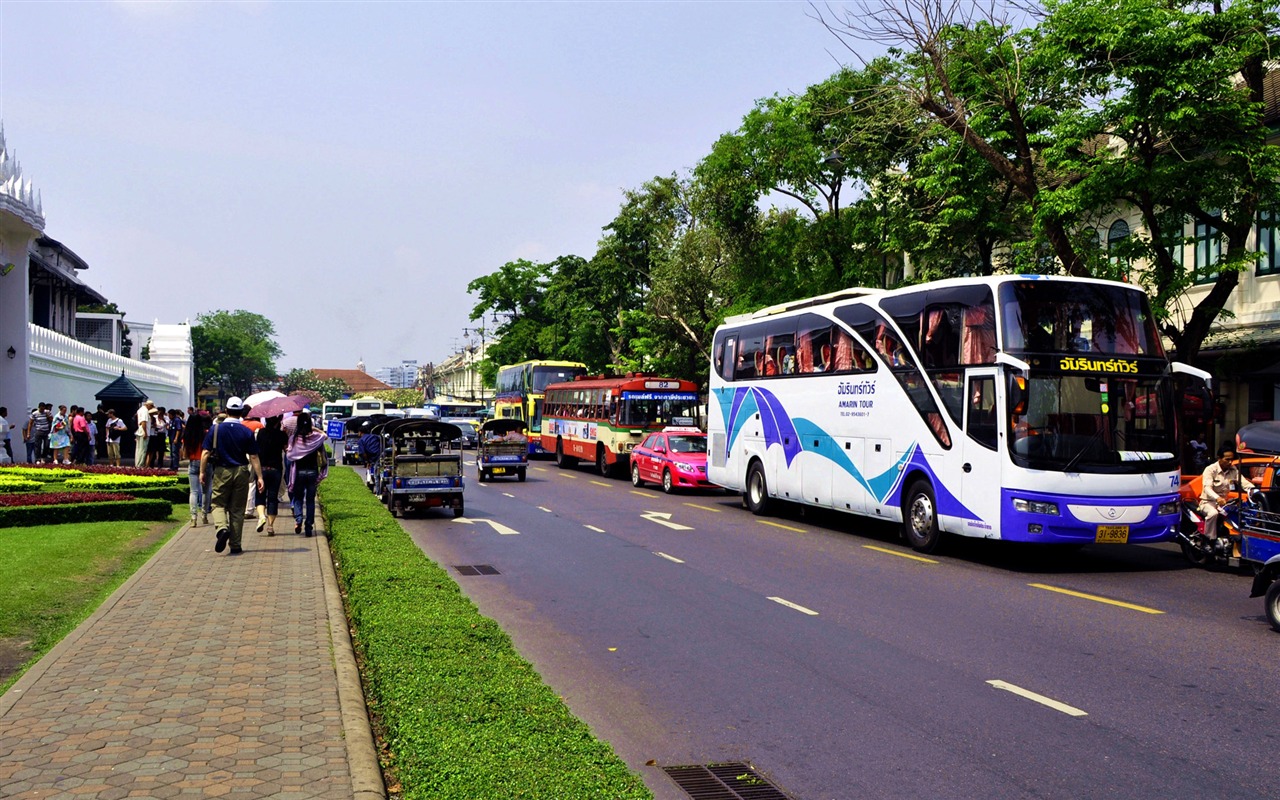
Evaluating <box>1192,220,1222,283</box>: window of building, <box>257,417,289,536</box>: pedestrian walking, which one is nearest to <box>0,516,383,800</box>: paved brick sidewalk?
<box>257,417,289,536</box>: pedestrian walking

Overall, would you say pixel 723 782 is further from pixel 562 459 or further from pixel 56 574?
pixel 562 459

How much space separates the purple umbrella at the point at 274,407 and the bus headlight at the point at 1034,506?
1085 centimetres

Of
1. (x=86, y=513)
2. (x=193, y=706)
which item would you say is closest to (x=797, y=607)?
(x=193, y=706)

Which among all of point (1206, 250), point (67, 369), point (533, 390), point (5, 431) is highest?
point (1206, 250)

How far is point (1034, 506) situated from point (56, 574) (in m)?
11.7

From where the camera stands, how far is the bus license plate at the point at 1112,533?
13.6 m

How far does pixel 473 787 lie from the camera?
5016mm

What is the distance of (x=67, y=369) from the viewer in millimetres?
32406

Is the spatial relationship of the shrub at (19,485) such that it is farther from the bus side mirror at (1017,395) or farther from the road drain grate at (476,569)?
the bus side mirror at (1017,395)

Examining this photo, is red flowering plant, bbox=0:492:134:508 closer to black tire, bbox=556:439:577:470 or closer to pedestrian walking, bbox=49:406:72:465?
pedestrian walking, bbox=49:406:72:465

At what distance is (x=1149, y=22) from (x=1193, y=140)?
2285 mm

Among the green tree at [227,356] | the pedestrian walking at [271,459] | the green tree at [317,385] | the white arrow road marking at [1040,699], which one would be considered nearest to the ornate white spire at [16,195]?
the pedestrian walking at [271,459]

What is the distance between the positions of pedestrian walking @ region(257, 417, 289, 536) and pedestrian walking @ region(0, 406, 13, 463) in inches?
485

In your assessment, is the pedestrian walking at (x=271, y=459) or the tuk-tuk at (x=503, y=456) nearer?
the pedestrian walking at (x=271, y=459)
